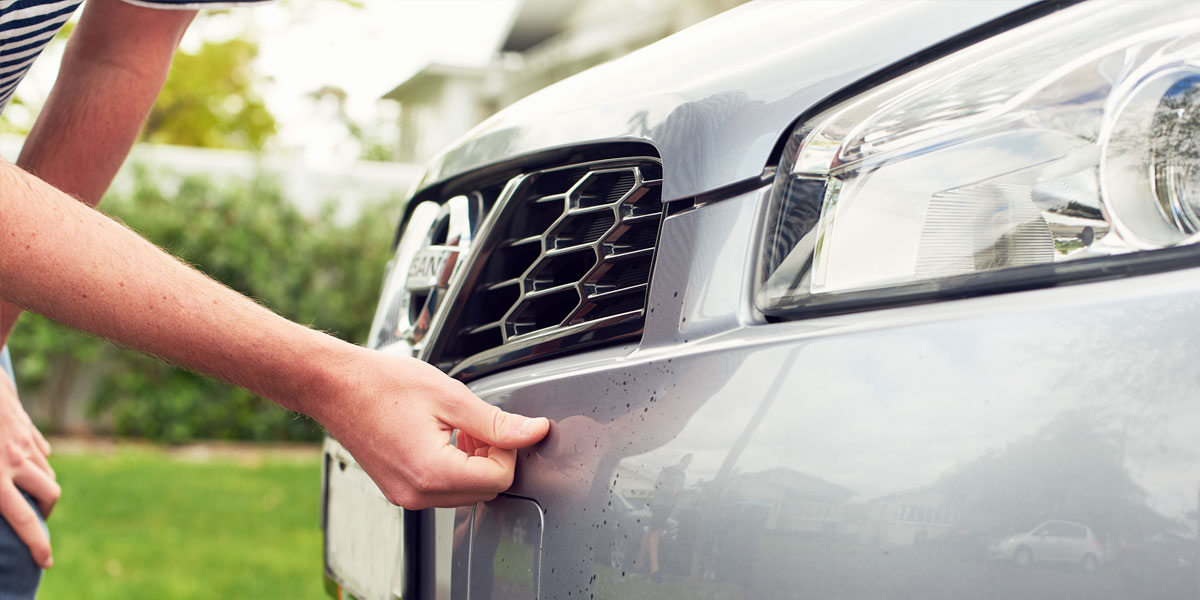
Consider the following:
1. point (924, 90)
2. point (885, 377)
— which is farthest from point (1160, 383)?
point (924, 90)

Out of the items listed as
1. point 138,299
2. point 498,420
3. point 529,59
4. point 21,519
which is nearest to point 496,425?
point 498,420

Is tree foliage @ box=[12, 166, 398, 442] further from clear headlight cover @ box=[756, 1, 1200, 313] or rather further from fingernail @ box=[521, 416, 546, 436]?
clear headlight cover @ box=[756, 1, 1200, 313]

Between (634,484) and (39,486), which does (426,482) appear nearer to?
(634,484)

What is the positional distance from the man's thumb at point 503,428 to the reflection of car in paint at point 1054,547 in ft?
1.62

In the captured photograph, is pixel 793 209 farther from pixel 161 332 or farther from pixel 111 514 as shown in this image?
pixel 111 514

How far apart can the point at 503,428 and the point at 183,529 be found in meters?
3.71

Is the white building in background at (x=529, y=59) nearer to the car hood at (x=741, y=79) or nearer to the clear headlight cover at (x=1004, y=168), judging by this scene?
the car hood at (x=741, y=79)

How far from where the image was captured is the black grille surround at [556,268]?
1.14 metres

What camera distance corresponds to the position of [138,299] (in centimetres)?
102

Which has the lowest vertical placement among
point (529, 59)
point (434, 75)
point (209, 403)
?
point (209, 403)

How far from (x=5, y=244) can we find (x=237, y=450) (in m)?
6.09

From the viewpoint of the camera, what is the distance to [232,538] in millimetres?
4109

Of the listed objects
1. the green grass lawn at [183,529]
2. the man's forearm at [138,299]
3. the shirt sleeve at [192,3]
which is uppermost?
the shirt sleeve at [192,3]

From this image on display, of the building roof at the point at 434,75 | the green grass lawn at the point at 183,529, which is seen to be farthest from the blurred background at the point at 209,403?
the building roof at the point at 434,75
